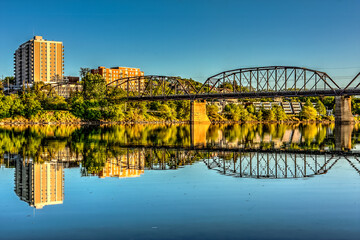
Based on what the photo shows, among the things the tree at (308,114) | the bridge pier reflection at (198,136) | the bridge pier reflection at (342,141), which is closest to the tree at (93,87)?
the bridge pier reflection at (198,136)

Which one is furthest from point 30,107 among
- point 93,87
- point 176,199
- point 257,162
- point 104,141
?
point 176,199

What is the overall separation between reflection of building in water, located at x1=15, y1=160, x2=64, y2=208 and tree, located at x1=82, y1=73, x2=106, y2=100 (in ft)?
364

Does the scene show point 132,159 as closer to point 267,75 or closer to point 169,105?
point 267,75

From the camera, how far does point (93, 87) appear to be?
13550 centimetres

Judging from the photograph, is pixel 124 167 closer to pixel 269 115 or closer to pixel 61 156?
pixel 61 156

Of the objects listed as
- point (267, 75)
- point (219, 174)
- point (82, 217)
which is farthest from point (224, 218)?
point (267, 75)

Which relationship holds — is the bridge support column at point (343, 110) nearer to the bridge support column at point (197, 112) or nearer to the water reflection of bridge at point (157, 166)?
the bridge support column at point (197, 112)

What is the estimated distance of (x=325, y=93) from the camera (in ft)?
405

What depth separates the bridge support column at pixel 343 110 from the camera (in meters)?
132

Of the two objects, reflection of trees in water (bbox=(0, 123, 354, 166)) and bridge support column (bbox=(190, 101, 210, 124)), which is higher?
bridge support column (bbox=(190, 101, 210, 124))

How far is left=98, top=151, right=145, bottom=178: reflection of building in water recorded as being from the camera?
21.5 meters

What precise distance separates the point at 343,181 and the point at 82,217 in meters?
13.1

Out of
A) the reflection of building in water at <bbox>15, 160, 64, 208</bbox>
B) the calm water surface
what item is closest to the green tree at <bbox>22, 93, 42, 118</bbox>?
the calm water surface

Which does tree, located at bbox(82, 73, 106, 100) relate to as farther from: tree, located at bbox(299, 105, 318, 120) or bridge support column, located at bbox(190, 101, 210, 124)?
tree, located at bbox(299, 105, 318, 120)
